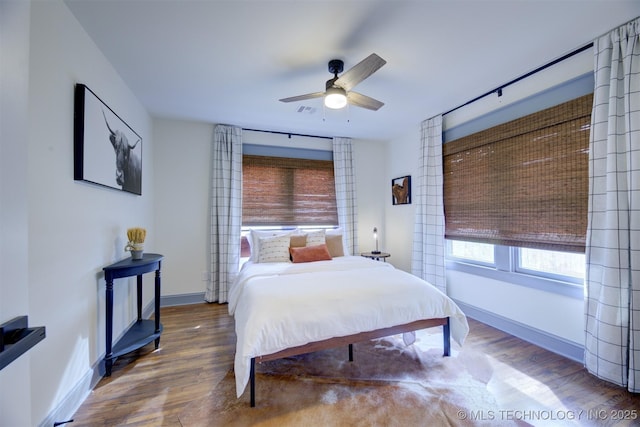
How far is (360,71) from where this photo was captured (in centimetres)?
192

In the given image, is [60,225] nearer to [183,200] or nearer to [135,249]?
[135,249]

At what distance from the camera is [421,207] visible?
3727mm

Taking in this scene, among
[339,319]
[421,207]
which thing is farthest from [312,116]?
[339,319]

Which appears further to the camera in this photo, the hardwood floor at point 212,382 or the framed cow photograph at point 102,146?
the framed cow photograph at point 102,146

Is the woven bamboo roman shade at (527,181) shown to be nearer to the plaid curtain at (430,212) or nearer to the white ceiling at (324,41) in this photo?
the plaid curtain at (430,212)

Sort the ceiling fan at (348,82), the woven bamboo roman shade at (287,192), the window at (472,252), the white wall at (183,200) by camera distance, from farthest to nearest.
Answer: the woven bamboo roman shade at (287,192), the white wall at (183,200), the window at (472,252), the ceiling fan at (348,82)

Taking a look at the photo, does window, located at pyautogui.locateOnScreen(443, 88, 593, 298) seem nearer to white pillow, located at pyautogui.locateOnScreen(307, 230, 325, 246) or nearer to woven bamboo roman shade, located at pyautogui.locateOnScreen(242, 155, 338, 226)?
white pillow, located at pyautogui.locateOnScreen(307, 230, 325, 246)

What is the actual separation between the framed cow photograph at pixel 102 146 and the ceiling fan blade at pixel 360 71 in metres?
1.84

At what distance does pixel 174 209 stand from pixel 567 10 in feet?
14.8

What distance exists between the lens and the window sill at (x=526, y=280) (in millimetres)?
2281

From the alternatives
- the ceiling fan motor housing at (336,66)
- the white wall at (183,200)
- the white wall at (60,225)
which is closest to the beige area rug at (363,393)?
the white wall at (60,225)

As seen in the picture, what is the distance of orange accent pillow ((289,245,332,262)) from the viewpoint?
3.24m

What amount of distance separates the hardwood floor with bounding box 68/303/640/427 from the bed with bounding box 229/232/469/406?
457mm

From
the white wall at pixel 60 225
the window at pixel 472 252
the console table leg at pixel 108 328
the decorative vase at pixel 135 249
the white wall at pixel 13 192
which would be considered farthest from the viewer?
the window at pixel 472 252
